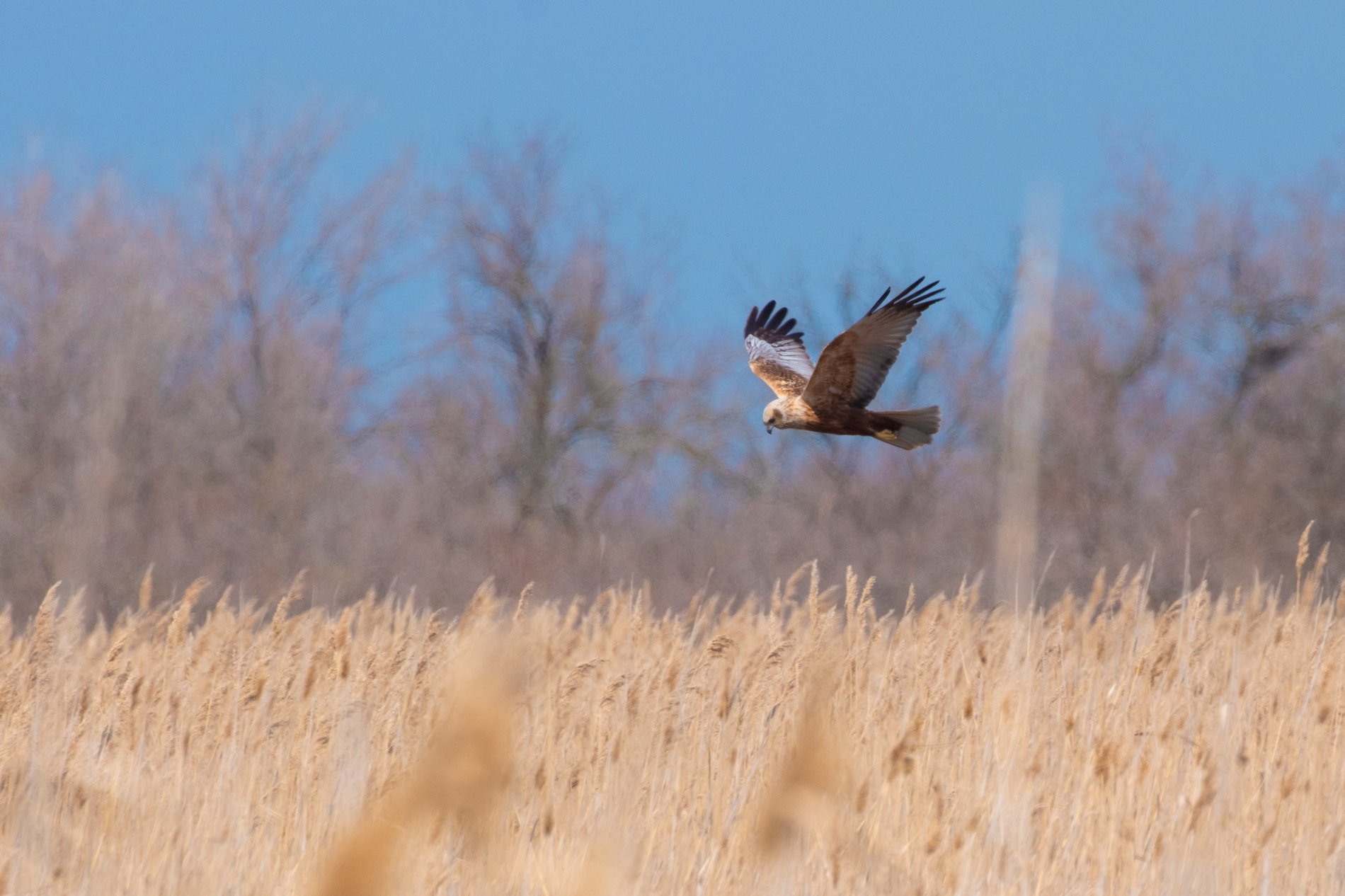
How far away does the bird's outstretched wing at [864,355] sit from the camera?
6.27 meters

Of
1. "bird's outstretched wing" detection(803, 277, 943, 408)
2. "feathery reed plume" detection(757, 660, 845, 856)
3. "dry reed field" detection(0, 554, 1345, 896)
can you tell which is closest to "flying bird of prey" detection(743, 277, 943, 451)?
"bird's outstretched wing" detection(803, 277, 943, 408)

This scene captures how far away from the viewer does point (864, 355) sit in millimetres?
6566

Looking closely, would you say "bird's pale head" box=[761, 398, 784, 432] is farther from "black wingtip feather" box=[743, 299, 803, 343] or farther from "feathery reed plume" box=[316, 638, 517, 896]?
"feathery reed plume" box=[316, 638, 517, 896]

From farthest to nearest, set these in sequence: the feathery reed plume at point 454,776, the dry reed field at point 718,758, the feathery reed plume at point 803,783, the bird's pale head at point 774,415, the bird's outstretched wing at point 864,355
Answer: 1. the bird's pale head at point 774,415
2. the bird's outstretched wing at point 864,355
3. the dry reed field at point 718,758
4. the feathery reed plume at point 803,783
5. the feathery reed plume at point 454,776

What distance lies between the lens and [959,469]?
19.8 m

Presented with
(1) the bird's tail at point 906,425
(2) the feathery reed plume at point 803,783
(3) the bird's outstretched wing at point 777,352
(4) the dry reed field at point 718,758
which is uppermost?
(3) the bird's outstretched wing at point 777,352

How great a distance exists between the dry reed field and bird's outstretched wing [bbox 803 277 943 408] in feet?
6.36

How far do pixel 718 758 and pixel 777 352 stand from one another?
5126mm

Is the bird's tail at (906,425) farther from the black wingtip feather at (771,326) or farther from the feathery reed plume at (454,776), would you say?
the feathery reed plume at (454,776)

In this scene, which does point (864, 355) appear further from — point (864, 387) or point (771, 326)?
point (771, 326)

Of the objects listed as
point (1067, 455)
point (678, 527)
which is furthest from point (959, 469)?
point (678, 527)

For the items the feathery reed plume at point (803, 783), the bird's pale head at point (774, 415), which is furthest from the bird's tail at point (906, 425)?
the feathery reed plume at point (803, 783)

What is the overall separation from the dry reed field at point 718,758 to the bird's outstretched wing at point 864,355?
1.94m

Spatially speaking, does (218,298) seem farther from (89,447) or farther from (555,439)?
(89,447)
